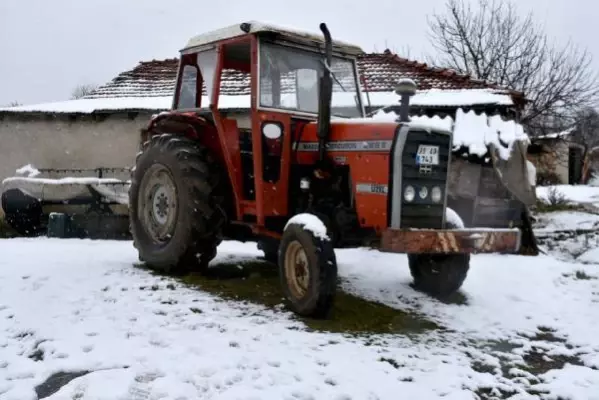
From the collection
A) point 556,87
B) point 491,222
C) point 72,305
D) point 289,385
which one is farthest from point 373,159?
point 556,87

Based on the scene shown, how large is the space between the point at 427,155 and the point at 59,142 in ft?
36.4

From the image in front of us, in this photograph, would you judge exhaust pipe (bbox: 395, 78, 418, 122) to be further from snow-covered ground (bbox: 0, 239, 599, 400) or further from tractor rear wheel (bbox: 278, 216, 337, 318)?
snow-covered ground (bbox: 0, 239, 599, 400)

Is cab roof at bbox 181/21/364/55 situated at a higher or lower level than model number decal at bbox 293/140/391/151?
higher

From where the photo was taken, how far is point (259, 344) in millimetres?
3857

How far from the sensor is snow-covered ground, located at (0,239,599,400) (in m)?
3.30

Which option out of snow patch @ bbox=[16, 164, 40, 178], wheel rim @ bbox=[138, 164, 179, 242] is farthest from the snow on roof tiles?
wheel rim @ bbox=[138, 164, 179, 242]

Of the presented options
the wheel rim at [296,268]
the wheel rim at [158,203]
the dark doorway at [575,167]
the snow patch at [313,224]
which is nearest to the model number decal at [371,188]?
the snow patch at [313,224]

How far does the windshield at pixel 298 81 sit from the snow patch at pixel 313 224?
1128mm

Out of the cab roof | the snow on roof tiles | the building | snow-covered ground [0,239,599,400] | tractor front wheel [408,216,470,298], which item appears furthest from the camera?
the snow on roof tiles

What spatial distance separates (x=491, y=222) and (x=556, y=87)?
14.2m

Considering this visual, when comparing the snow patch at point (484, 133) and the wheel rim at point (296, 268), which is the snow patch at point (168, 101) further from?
the wheel rim at point (296, 268)

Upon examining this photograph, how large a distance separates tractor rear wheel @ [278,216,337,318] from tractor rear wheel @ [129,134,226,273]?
1.07 metres

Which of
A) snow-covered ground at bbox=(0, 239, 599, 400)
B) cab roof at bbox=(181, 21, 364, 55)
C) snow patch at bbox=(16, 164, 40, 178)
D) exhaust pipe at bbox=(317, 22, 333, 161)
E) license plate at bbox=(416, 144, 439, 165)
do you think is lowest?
snow-covered ground at bbox=(0, 239, 599, 400)

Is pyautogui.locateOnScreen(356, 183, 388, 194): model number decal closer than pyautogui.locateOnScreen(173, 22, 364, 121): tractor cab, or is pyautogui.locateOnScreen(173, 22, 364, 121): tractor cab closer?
pyautogui.locateOnScreen(356, 183, 388, 194): model number decal
